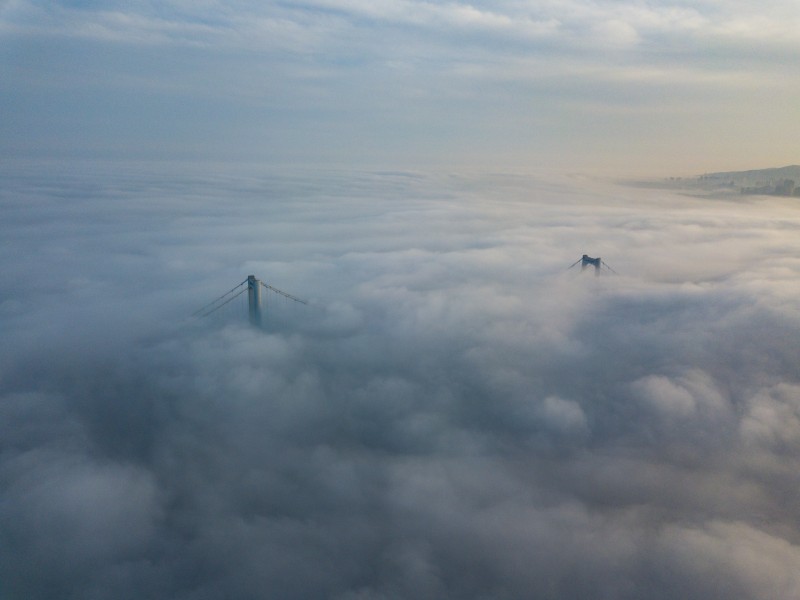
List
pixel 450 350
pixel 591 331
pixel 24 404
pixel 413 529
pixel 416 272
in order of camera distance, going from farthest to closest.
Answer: pixel 416 272
pixel 591 331
pixel 450 350
pixel 24 404
pixel 413 529

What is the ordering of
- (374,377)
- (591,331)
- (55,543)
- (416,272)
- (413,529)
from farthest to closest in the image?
(416,272)
(591,331)
(374,377)
(413,529)
(55,543)

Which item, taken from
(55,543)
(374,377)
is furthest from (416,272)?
(55,543)

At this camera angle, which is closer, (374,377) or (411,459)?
(411,459)

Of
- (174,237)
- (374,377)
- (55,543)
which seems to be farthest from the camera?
(174,237)

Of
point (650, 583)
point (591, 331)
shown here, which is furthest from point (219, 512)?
point (591, 331)

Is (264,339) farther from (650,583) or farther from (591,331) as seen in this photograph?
(650,583)

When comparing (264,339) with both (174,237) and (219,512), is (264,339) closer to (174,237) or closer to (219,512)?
(219,512)

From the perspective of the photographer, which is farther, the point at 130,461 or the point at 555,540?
the point at 130,461

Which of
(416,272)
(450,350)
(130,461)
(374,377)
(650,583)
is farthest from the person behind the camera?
(416,272)

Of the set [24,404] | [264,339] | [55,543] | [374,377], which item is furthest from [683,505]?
[24,404]
